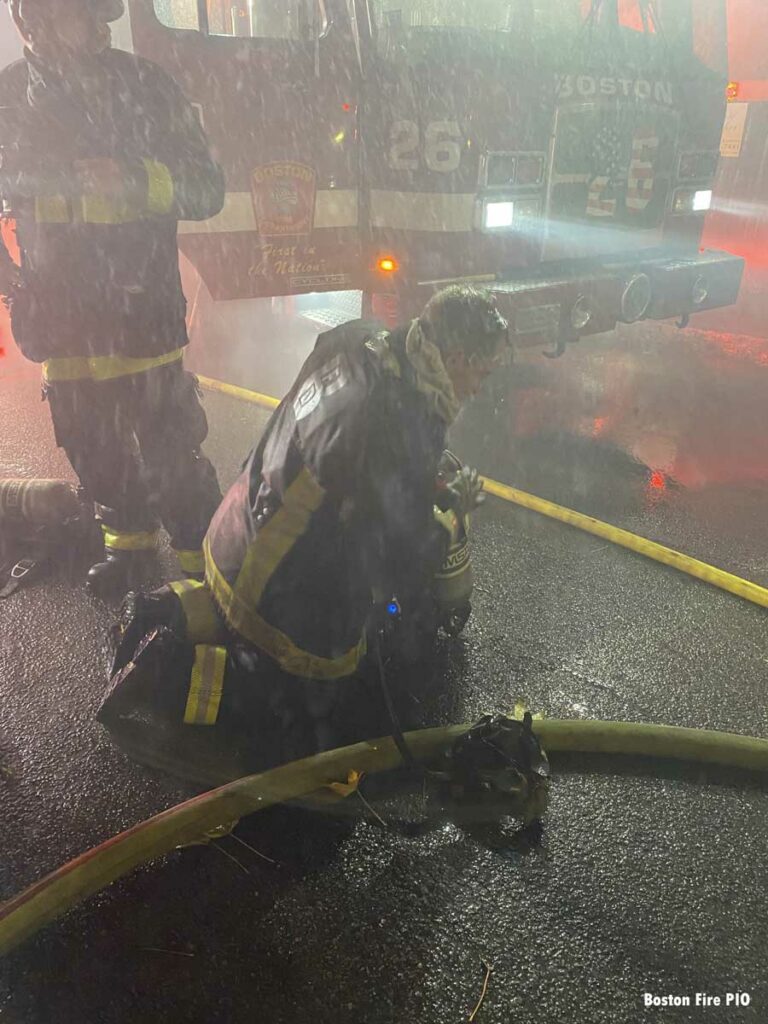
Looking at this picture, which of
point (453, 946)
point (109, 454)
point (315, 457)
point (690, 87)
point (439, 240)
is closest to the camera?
point (453, 946)

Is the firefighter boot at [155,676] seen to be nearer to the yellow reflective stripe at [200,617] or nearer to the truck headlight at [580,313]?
the yellow reflective stripe at [200,617]

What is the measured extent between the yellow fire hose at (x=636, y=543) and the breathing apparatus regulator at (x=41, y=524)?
1.98 meters

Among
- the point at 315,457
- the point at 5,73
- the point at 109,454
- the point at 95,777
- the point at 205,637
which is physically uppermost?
the point at 5,73

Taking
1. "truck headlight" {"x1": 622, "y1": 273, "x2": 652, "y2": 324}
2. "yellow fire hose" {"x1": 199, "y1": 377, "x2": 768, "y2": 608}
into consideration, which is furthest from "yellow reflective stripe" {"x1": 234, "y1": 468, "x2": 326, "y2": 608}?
"truck headlight" {"x1": 622, "y1": 273, "x2": 652, "y2": 324}

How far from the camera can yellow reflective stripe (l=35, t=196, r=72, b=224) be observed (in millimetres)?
2383

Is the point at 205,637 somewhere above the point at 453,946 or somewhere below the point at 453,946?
above

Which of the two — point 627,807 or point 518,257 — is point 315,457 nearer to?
point 627,807

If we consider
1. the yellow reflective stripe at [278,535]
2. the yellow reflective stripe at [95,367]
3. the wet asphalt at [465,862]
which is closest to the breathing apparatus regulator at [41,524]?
the wet asphalt at [465,862]

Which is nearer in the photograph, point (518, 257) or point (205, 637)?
point (205, 637)

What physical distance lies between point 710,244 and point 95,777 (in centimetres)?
992

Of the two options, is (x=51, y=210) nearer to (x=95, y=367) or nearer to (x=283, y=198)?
(x=95, y=367)

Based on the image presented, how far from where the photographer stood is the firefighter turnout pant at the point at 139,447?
2670 millimetres

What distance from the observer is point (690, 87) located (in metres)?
4.91

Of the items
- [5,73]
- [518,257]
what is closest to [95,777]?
[5,73]
